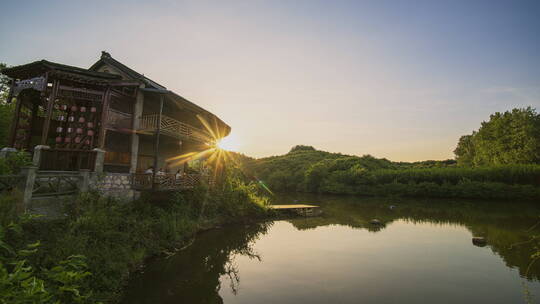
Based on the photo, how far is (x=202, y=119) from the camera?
23516mm

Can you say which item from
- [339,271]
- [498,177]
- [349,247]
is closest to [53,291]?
[339,271]

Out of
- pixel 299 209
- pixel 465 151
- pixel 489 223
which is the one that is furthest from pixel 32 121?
pixel 465 151

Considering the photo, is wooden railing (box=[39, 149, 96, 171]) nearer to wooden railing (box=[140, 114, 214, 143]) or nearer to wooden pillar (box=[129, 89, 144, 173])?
wooden pillar (box=[129, 89, 144, 173])

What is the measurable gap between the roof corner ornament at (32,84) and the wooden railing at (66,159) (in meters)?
3.61

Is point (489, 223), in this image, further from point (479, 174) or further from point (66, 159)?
point (66, 159)

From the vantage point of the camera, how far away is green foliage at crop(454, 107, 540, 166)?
4294cm

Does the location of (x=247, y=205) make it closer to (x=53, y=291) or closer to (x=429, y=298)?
(x=429, y=298)

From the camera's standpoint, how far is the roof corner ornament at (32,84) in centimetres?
1395

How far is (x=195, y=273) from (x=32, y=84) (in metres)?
14.1

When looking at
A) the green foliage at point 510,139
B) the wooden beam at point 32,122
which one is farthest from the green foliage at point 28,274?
the green foliage at point 510,139

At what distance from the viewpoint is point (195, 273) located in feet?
36.9

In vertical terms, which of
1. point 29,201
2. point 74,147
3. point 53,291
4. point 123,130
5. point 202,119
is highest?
point 202,119

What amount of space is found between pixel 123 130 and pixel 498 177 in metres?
55.8

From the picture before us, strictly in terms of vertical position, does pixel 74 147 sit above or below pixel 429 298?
above
